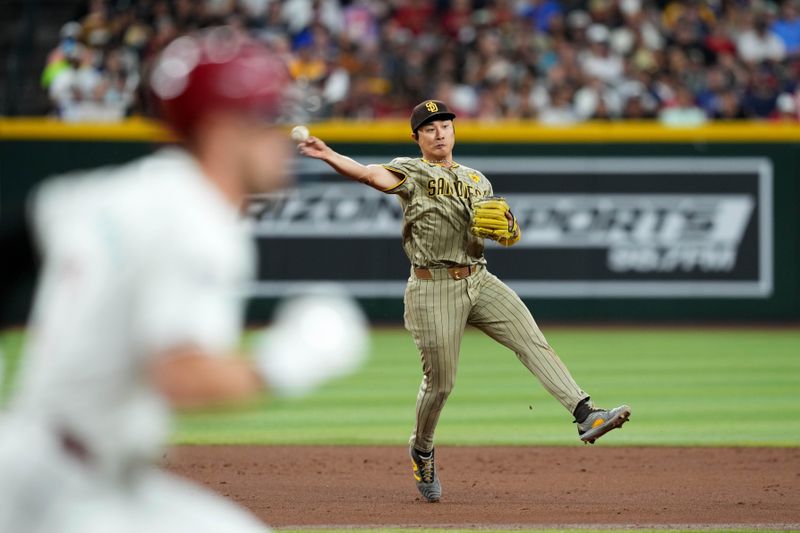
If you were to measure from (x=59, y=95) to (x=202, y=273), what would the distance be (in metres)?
16.4

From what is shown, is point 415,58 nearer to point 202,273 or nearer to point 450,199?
point 450,199

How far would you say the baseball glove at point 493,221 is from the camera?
23.4 ft

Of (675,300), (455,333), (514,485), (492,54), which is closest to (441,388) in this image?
(455,333)

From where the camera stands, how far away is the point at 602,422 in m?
6.94

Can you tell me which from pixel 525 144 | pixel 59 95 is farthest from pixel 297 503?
pixel 59 95

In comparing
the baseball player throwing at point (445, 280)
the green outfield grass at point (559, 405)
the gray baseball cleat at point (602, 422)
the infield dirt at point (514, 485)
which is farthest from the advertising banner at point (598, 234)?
the gray baseball cleat at point (602, 422)

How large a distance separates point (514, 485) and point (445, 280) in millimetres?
1461

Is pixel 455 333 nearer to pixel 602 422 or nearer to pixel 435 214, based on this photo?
pixel 435 214

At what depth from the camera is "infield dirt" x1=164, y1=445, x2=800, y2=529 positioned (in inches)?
262

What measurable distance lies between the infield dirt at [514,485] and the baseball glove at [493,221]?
153 cm

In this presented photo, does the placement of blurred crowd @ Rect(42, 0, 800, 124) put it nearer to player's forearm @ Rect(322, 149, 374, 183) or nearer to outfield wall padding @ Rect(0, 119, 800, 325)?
outfield wall padding @ Rect(0, 119, 800, 325)

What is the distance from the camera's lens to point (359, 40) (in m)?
19.7

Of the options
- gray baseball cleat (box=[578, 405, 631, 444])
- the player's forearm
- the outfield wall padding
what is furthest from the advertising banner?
gray baseball cleat (box=[578, 405, 631, 444])

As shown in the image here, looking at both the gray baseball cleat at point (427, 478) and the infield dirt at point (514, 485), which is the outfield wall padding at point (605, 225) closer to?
the infield dirt at point (514, 485)
